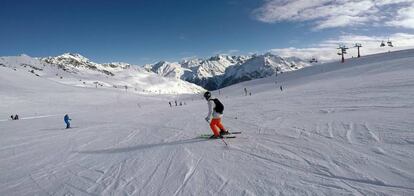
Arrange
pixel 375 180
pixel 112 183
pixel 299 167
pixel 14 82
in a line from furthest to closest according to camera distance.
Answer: pixel 14 82 → pixel 112 183 → pixel 299 167 → pixel 375 180

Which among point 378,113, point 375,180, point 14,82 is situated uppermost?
point 14,82

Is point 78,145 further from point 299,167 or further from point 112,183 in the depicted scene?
point 299,167

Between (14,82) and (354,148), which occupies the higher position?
(14,82)

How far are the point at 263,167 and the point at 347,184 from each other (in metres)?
1.97

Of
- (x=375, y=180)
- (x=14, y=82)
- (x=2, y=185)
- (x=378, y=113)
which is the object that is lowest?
(x=2, y=185)

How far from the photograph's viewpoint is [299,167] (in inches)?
244

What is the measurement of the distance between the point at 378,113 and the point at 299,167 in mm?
6495

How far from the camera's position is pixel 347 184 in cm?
507

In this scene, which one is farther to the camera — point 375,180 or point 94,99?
point 94,99

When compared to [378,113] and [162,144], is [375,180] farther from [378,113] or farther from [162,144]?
[162,144]

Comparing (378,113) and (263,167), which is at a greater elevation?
(378,113)

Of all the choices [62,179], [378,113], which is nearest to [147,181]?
[62,179]

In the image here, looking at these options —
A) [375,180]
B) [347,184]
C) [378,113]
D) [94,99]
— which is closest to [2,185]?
Result: [347,184]

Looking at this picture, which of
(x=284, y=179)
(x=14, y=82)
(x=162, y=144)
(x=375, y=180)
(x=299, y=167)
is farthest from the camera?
(x=14, y=82)
